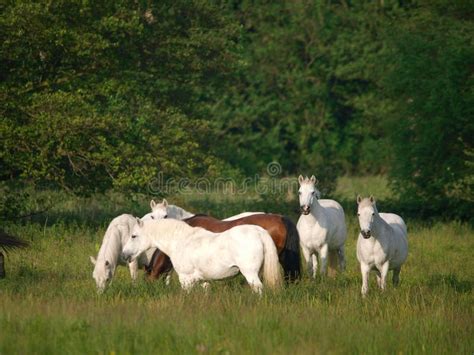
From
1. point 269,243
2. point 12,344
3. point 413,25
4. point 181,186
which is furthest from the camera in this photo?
point 413,25

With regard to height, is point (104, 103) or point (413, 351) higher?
point (104, 103)

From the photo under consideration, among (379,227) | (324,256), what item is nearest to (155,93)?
(324,256)

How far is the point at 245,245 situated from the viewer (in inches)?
430

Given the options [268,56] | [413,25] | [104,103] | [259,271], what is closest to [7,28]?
[104,103]

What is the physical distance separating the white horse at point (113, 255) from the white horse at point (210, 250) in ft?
1.24

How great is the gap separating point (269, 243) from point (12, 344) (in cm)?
381

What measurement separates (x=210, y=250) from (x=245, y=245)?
516 millimetres

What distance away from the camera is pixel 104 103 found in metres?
20.6

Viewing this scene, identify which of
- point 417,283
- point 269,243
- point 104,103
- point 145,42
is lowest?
point 417,283

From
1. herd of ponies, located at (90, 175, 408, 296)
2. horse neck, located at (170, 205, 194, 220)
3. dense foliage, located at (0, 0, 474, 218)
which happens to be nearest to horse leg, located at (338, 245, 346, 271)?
herd of ponies, located at (90, 175, 408, 296)

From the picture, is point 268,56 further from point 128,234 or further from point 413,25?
point 128,234

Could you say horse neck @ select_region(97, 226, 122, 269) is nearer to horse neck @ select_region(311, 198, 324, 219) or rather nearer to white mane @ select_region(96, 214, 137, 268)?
white mane @ select_region(96, 214, 137, 268)

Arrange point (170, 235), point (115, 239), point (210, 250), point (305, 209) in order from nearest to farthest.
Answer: point (210, 250) < point (170, 235) < point (115, 239) < point (305, 209)

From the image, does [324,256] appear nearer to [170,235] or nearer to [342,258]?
[342,258]
